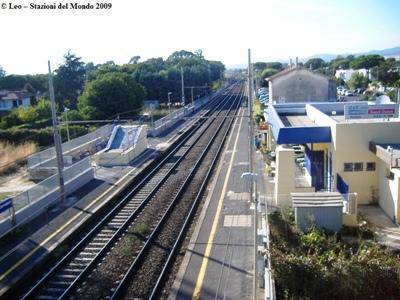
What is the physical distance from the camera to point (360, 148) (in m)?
17.5

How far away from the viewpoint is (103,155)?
27.5 metres

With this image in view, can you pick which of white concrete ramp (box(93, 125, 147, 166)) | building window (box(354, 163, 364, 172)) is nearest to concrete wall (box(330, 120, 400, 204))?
building window (box(354, 163, 364, 172))

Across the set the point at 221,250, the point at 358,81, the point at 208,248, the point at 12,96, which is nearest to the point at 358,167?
the point at 221,250

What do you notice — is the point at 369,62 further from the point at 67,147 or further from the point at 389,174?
the point at 389,174

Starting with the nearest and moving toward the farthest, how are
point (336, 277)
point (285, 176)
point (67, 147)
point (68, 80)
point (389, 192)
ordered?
point (336, 277), point (389, 192), point (285, 176), point (67, 147), point (68, 80)

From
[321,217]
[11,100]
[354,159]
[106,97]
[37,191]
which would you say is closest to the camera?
[321,217]

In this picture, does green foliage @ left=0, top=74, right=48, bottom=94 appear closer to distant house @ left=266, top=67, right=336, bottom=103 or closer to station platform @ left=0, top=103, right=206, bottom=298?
distant house @ left=266, top=67, right=336, bottom=103

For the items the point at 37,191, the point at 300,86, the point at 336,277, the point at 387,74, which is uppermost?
the point at 387,74

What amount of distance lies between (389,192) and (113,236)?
30.7 feet

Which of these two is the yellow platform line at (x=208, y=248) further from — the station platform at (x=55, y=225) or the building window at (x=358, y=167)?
the building window at (x=358, y=167)

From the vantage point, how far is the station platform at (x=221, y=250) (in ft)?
37.0

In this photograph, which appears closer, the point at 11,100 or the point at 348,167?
the point at 348,167

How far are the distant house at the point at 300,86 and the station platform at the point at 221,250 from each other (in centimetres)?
2175

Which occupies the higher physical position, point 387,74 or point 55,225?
point 387,74
